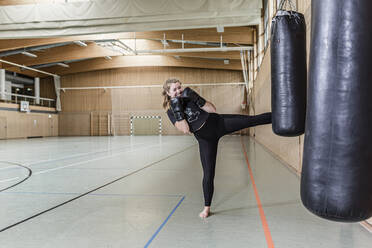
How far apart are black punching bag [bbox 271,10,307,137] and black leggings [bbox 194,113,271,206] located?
0.44 m

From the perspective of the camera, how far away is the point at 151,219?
275 cm

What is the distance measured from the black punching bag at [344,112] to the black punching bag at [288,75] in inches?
36.4

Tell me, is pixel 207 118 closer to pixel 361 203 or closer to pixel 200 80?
pixel 361 203

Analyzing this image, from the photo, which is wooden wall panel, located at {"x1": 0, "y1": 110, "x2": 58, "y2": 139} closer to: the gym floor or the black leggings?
the gym floor

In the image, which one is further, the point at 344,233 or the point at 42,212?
the point at 42,212

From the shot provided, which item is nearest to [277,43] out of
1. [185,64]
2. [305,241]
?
[305,241]

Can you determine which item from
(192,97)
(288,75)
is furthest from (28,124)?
(288,75)

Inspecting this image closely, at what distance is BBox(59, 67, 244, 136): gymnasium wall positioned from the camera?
2377 cm

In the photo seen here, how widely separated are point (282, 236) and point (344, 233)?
1.87ft

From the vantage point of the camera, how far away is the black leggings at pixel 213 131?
2814mm

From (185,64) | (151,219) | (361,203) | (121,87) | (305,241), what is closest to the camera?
(361,203)

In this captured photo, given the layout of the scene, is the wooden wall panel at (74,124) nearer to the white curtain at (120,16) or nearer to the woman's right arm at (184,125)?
the white curtain at (120,16)

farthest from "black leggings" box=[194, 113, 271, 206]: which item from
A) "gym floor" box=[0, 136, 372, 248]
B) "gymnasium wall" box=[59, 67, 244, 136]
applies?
"gymnasium wall" box=[59, 67, 244, 136]

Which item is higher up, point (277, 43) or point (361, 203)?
point (277, 43)
